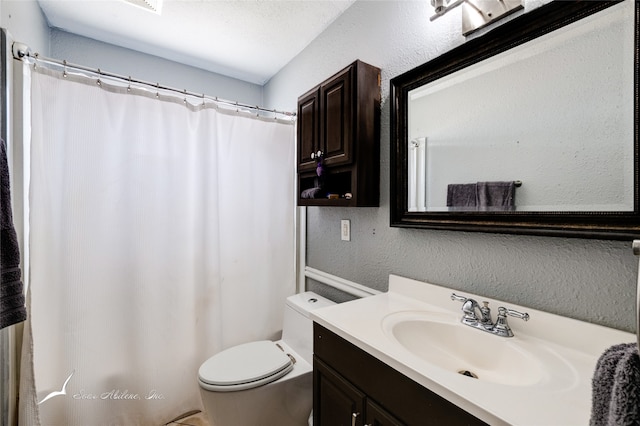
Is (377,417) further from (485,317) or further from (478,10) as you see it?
(478,10)

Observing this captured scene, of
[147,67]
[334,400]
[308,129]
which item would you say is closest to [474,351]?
[334,400]

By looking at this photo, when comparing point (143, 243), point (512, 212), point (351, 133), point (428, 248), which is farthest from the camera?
point (143, 243)

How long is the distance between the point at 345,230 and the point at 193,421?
1392mm

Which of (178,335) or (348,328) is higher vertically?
(348,328)

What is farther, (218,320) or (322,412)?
(218,320)

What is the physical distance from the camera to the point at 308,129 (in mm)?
1562

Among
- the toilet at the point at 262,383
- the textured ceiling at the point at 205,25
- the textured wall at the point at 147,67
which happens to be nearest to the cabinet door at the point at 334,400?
the toilet at the point at 262,383

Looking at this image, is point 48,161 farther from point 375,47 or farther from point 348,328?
point 375,47

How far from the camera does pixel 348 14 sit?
153cm

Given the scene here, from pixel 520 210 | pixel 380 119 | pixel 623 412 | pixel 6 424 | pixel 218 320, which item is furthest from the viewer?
pixel 218 320

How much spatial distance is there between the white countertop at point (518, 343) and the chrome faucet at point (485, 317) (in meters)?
0.03

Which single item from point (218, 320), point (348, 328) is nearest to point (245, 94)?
point (218, 320)

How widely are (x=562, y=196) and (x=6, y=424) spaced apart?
2.28m

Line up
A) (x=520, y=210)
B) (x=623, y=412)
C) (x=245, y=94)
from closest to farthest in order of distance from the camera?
(x=623, y=412) → (x=520, y=210) → (x=245, y=94)
